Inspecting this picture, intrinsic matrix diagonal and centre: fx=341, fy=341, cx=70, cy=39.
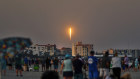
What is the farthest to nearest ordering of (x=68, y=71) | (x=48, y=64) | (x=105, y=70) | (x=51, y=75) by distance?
(x=48, y=64) → (x=105, y=70) → (x=68, y=71) → (x=51, y=75)

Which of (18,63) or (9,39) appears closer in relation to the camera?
(9,39)

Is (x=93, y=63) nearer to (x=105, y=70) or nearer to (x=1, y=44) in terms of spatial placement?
Answer: (x=105, y=70)

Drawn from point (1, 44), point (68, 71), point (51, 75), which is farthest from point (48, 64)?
point (51, 75)

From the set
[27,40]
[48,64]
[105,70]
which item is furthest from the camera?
[48,64]

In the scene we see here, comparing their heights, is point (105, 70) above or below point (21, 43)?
below

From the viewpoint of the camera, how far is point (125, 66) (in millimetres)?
31141

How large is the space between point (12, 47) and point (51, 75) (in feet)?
23.0

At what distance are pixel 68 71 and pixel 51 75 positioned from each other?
9009 millimetres

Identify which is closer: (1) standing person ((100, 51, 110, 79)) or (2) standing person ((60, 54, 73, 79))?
(2) standing person ((60, 54, 73, 79))

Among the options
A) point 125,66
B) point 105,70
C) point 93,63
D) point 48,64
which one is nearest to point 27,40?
point 93,63

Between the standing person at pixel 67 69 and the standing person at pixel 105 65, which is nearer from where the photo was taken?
the standing person at pixel 67 69

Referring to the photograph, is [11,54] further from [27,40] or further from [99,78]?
[99,78]

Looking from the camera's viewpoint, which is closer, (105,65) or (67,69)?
(67,69)

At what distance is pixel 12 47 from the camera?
12.4 meters
